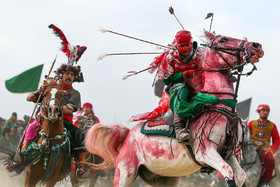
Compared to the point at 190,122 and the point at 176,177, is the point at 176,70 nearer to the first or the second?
the point at 190,122

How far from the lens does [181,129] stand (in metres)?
6.30

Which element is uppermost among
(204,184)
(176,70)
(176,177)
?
(176,70)

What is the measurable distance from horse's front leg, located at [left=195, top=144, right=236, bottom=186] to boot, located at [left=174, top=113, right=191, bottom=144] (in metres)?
0.25

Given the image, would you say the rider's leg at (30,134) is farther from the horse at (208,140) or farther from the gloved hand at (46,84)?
the horse at (208,140)

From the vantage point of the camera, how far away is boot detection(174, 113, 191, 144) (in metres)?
6.18

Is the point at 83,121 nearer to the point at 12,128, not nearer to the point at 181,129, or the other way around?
the point at 181,129

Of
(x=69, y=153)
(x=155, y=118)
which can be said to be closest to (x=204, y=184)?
(x=69, y=153)

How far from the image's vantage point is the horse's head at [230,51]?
6.04 metres

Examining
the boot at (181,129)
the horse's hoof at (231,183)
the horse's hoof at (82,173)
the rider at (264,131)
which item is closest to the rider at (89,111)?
the horse's hoof at (82,173)

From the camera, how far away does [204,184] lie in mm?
15758

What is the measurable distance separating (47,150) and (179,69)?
9.72 feet

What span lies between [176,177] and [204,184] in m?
8.81

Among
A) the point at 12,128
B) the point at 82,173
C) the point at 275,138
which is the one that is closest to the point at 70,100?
the point at 82,173

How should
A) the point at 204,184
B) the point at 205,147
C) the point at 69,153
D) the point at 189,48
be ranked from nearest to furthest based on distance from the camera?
the point at 205,147, the point at 189,48, the point at 69,153, the point at 204,184
